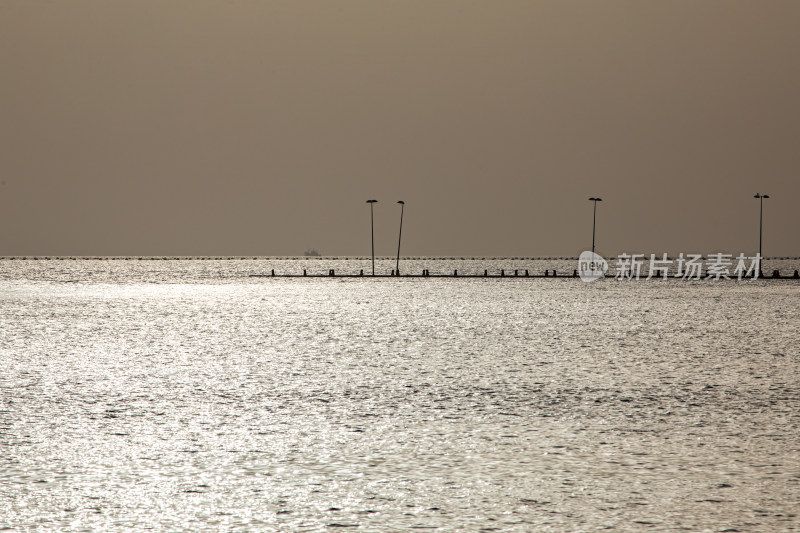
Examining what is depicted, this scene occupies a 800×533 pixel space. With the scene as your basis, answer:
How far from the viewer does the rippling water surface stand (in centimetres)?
859

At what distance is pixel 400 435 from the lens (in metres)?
12.6

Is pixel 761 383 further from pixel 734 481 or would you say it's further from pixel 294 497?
pixel 294 497

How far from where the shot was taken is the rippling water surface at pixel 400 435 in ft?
28.2

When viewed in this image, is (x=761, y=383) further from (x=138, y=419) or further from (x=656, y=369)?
(x=138, y=419)

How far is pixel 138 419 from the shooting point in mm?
13969

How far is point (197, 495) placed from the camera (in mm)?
9117

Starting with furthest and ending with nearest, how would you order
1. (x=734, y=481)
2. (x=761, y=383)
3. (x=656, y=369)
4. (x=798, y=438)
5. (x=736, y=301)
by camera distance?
(x=736, y=301) < (x=656, y=369) < (x=761, y=383) < (x=798, y=438) < (x=734, y=481)

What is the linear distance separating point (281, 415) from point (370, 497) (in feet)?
18.2

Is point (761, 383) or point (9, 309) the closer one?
point (761, 383)

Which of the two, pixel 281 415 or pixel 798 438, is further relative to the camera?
pixel 281 415

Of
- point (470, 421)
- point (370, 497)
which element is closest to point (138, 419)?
point (470, 421)

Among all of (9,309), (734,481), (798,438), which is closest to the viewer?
(734,481)

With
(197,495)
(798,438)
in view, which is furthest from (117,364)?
(798,438)

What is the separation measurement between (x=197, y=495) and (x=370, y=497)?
1.71 metres
